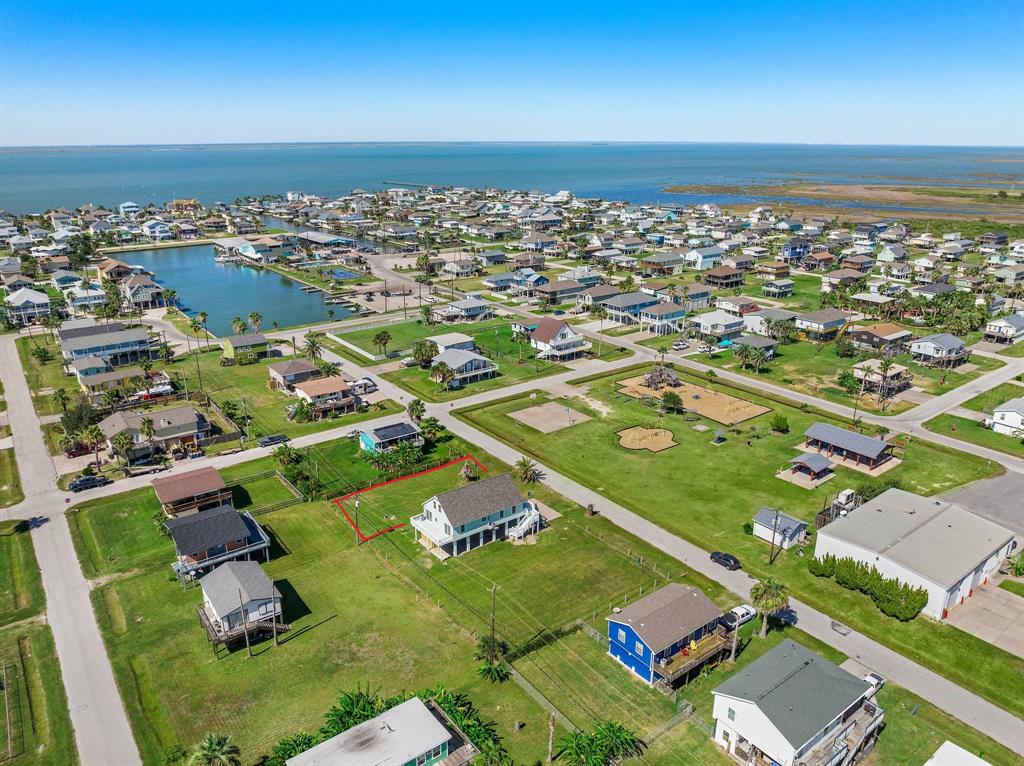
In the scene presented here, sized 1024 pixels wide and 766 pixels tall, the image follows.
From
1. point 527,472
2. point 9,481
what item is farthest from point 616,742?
point 9,481

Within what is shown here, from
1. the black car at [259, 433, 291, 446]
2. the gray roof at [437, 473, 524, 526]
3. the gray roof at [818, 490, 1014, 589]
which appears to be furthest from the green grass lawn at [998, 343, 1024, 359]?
the black car at [259, 433, 291, 446]

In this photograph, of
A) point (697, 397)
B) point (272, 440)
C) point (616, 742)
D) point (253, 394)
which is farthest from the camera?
point (253, 394)

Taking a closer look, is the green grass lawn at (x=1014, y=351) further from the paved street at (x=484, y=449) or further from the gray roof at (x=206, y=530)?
the gray roof at (x=206, y=530)

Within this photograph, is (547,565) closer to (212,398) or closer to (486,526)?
(486,526)

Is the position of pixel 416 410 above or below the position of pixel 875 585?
above

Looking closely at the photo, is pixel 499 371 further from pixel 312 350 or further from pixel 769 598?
pixel 769 598

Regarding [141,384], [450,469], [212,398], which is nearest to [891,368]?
[450,469]

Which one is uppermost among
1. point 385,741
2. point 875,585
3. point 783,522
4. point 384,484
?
point 385,741
